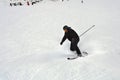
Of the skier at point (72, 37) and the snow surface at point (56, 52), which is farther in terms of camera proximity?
the skier at point (72, 37)

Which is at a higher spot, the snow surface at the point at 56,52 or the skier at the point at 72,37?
the skier at the point at 72,37

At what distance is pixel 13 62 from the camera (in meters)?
8.60

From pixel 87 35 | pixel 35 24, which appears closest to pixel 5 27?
pixel 35 24

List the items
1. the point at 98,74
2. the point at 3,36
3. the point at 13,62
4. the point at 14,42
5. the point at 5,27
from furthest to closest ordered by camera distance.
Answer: the point at 5,27 < the point at 3,36 < the point at 14,42 < the point at 13,62 < the point at 98,74

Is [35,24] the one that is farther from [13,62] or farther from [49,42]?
[13,62]

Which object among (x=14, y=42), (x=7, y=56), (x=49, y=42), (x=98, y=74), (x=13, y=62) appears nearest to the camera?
(x=98, y=74)

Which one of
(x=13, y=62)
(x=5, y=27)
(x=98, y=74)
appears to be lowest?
(x=5, y=27)

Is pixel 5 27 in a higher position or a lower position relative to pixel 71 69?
lower

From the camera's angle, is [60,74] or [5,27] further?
[5,27]

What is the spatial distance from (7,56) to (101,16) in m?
10.3

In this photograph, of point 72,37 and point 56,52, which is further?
point 56,52

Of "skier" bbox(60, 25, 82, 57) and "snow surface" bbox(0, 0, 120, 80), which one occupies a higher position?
"skier" bbox(60, 25, 82, 57)

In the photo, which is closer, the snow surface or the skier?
the snow surface

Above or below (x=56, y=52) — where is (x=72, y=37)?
above
